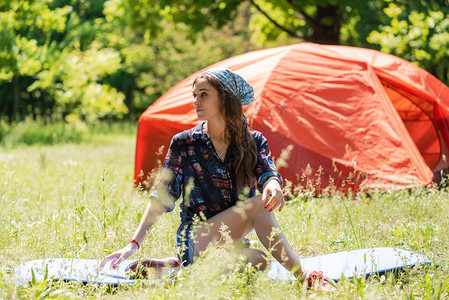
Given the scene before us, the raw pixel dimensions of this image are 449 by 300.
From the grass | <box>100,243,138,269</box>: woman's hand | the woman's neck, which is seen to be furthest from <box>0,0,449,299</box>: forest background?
the woman's neck

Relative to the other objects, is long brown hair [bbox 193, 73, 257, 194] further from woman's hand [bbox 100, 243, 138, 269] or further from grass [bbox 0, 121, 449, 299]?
woman's hand [bbox 100, 243, 138, 269]

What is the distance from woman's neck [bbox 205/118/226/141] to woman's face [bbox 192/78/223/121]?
66 mm

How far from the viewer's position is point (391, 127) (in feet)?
15.0

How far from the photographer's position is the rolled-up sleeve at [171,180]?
2.53 meters

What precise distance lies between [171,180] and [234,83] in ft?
2.02

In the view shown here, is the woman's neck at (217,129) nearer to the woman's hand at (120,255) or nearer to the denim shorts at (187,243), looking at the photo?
the denim shorts at (187,243)

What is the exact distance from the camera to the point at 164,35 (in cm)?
1161

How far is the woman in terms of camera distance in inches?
97.7

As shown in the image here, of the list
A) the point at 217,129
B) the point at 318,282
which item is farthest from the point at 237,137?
the point at 318,282

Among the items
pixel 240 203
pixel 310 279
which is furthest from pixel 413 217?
pixel 240 203

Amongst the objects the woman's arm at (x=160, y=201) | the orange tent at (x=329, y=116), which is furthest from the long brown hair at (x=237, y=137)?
the orange tent at (x=329, y=116)

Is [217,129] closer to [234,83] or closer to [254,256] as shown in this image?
[234,83]

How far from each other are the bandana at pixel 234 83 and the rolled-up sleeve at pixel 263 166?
23cm

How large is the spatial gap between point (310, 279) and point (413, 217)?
1671 mm
